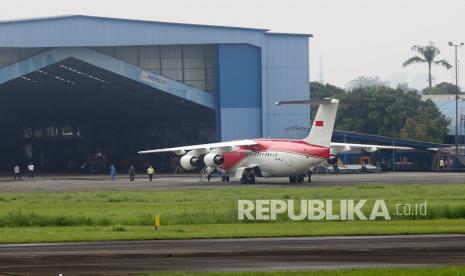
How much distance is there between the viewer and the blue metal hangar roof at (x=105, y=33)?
83.8 m

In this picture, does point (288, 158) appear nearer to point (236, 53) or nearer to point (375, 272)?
point (236, 53)

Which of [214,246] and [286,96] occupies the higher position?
[286,96]

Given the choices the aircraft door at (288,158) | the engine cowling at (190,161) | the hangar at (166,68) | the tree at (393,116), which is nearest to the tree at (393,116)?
the tree at (393,116)

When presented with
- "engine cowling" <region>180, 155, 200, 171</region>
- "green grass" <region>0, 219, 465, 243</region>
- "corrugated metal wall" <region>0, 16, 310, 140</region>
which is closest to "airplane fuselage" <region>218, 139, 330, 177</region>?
"engine cowling" <region>180, 155, 200, 171</region>

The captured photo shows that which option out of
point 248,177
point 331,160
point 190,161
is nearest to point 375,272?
point 331,160

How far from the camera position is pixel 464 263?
998 inches

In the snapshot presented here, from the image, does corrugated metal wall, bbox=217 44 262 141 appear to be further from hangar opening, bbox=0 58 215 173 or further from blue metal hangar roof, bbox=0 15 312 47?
hangar opening, bbox=0 58 215 173

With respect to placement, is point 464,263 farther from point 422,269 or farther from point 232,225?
point 232,225

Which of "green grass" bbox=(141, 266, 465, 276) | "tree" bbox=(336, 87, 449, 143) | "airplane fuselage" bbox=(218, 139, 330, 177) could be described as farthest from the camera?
"tree" bbox=(336, 87, 449, 143)

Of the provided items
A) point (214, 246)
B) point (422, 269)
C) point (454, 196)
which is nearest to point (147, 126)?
point (454, 196)

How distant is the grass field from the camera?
35688 mm

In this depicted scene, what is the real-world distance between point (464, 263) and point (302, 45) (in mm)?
66619

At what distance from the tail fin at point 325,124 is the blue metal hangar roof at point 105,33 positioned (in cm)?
2115

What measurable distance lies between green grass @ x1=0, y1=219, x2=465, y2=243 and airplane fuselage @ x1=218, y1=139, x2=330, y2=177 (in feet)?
94.3
